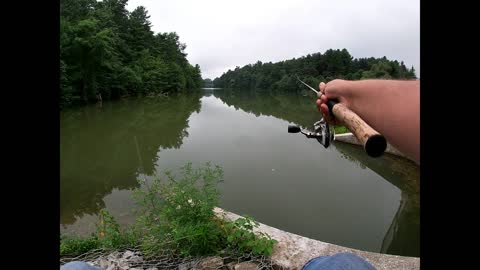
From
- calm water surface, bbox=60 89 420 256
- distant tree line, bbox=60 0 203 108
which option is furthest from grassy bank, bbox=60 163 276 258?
distant tree line, bbox=60 0 203 108

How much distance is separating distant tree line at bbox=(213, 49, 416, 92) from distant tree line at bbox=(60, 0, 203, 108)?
58.9ft

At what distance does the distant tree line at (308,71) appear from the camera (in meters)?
26.5

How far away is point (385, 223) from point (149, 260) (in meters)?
4.39

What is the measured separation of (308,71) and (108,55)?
98.6 feet

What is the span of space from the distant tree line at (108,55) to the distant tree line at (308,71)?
18.0m

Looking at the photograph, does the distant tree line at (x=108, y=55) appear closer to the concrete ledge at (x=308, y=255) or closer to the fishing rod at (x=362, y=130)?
the concrete ledge at (x=308, y=255)

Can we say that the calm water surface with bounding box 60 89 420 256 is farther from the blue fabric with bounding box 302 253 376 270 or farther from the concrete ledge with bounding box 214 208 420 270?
the blue fabric with bounding box 302 253 376 270

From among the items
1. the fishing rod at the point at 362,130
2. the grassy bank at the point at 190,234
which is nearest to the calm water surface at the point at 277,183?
the grassy bank at the point at 190,234
